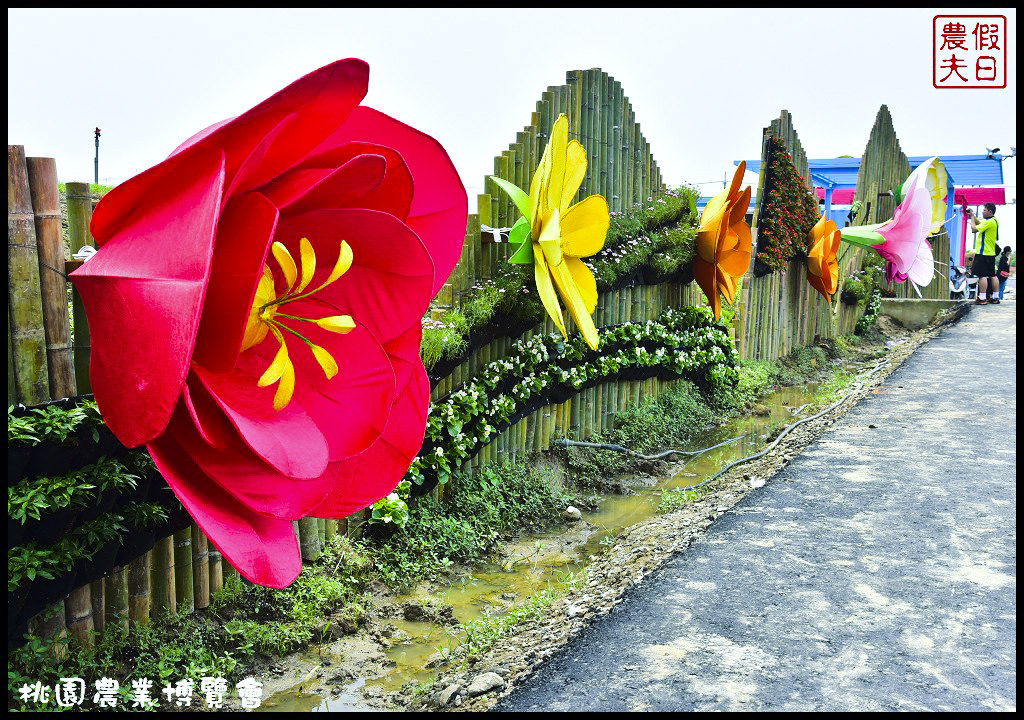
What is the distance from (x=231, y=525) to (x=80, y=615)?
157cm

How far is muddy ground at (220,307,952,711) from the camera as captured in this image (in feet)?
9.61

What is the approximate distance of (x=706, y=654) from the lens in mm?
2928

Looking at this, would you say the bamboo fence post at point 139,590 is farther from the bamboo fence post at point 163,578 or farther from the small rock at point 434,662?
the small rock at point 434,662

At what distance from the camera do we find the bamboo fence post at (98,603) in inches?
116

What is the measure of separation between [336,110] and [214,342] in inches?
19.7

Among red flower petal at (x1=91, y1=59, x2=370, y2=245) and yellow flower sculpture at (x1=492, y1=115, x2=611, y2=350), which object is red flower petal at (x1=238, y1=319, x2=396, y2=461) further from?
yellow flower sculpture at (x1=492, y1=115, x2=611, y2=350)

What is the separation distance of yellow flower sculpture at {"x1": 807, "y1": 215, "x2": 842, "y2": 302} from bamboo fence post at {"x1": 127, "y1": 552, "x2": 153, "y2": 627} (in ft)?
29.7

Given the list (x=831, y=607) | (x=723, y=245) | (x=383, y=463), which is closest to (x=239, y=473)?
(x=383, y=463)

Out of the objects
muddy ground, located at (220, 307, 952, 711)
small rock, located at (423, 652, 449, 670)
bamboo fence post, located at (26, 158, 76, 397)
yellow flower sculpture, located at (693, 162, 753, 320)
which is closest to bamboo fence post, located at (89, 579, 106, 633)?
muddy ground, located at (220, 307, 952, 711)

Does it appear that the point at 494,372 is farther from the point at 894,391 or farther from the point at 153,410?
the point at 894,391

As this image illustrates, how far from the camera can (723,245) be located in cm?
722

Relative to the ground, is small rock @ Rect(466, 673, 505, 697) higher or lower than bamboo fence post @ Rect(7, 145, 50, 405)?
lower

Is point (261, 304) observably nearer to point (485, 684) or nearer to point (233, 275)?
point (233, 275)

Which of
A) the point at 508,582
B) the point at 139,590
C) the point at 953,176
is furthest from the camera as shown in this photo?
the point at 953,176
